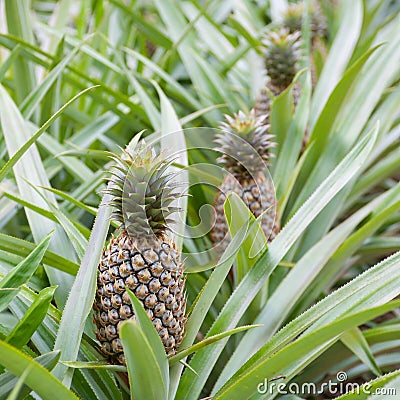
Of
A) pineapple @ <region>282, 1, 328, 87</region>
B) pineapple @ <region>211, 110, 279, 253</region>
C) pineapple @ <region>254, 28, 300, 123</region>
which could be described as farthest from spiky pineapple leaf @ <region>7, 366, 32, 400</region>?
pineapple @ <region>282, 1, 328, 87</region>

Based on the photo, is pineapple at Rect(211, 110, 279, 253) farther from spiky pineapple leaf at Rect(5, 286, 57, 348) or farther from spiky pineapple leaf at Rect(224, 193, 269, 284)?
spiky pineapple leaf at Rect(5, 286, 57, 348)

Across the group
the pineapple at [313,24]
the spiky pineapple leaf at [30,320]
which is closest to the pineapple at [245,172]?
the spiky pineapple leaf at [30,320]

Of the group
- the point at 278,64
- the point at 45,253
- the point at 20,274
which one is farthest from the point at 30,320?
the point at 278,64

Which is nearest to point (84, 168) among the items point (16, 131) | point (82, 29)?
point (16, 131)

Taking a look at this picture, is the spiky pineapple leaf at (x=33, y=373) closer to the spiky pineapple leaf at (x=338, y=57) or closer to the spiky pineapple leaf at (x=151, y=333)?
the spiky pineapple leaf at (x=151, y=333)

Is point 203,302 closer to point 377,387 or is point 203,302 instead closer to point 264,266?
point 264,266

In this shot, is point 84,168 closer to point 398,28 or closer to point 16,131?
point 16,131
